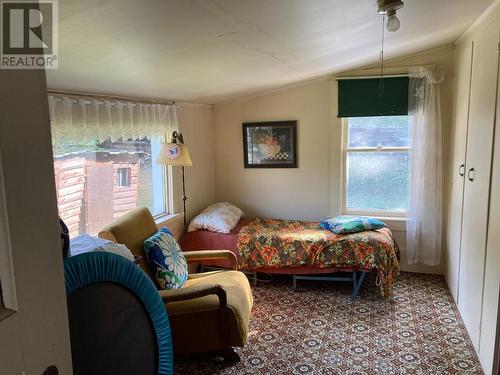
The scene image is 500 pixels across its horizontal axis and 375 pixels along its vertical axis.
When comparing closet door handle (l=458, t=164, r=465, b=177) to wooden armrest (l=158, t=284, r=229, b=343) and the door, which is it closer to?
wooden armrest (l=158, t=284, r=229, b=343)

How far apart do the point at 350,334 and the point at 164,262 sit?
1.46m

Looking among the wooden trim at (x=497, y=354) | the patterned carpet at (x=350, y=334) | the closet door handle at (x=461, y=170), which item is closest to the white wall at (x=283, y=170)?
the patterned carpet at (x=350, y=334)

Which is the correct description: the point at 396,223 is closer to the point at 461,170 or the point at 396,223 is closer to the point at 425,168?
the point at 425,168

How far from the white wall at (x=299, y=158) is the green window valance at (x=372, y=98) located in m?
0.10

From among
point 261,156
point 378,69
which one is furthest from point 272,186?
point 378,69

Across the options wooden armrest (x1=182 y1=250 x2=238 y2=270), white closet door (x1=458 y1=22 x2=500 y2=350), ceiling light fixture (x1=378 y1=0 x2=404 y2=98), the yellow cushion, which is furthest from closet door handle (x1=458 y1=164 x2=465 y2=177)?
the yellow cushion

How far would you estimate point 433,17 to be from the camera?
8.19 feet

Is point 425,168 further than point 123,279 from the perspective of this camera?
Yes

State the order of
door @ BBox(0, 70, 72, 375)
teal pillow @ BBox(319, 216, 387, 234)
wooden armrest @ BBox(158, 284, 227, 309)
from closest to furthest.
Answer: door @ BBox(0, 70, 72, 375)
wooden armrest @ BBox(158, 284, 227, 309)
teal pillow @ BBox(319, 216, 387, 234)

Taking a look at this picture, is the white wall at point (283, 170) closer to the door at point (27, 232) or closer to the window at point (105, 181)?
the window at point (105, 181)

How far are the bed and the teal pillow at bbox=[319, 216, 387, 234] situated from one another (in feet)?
0.20

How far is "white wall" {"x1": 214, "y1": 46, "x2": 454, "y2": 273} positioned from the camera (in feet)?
13.3

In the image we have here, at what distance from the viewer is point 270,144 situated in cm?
428

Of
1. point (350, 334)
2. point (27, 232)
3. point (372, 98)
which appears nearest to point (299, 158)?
point (372, 98)
